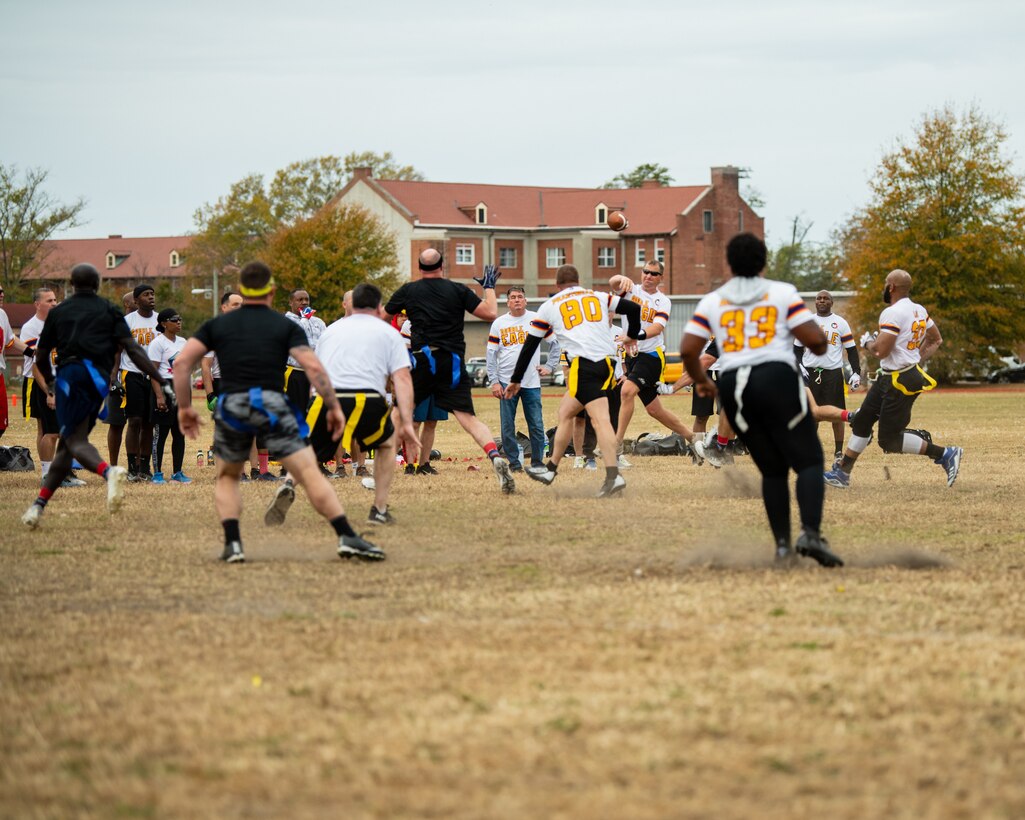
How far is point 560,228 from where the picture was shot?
9506 cm

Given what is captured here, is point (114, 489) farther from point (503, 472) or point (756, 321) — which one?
point (756, 321)

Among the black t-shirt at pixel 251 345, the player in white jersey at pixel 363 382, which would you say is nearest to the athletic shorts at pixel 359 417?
the player in white jersey at pixel 363 382

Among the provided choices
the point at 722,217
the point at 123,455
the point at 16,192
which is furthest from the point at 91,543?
the point at 722,217

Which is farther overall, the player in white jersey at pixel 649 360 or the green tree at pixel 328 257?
the green tree at pixel 328 257

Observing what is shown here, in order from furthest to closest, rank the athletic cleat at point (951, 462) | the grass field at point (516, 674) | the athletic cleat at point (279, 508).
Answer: the athletic cleat at point (951, 462) < the athletic cleat at point (279, 508) < the grass field at point (516, 674)

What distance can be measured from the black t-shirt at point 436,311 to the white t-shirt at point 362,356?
9.10ft

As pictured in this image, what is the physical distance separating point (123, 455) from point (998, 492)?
12.2 meters

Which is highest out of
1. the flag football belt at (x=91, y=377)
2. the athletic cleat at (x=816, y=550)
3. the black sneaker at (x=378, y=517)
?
the flag football belt at (x=91, y=377)

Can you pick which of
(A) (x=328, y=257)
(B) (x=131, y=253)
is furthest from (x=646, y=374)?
(B) (x=131, y=253)

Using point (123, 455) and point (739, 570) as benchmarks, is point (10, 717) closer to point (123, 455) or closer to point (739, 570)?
point (739, 570)

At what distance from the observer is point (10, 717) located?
541 cm

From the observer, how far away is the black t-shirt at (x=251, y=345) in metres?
9.23

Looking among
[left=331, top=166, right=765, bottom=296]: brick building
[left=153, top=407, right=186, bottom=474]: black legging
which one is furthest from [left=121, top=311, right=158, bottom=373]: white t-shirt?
[left=331, top=166, right=765, bottom=296]: brick building

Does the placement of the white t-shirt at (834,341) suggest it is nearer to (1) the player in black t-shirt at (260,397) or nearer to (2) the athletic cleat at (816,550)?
(2) the athletic cleat at (816,550)
